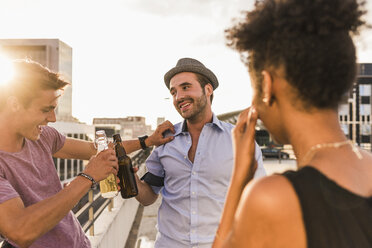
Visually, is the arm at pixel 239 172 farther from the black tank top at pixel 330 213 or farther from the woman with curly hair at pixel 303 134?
the black tank top at pixel 330 213

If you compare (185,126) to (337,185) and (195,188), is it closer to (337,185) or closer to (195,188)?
(195,188)

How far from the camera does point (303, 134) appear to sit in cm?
115

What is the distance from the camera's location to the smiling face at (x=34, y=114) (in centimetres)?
197

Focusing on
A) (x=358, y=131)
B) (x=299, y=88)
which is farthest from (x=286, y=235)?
(x=358, y=131)

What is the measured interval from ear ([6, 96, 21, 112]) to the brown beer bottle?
1211 millimetres

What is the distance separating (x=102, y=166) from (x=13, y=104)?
0.69 meters

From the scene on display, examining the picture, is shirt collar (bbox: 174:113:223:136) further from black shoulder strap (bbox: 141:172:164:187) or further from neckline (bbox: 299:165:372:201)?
neckline (bbox: 299:165:372:201)

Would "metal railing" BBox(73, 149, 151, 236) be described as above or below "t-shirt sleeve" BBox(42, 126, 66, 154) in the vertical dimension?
below

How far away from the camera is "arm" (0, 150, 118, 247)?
1.66 meters

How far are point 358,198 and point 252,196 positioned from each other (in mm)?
339

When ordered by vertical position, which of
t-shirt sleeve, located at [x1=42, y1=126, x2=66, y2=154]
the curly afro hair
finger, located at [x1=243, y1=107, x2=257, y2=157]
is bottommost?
t-shirt sleeve, located at [x1=42, y1=126, x2=66, y2=154]

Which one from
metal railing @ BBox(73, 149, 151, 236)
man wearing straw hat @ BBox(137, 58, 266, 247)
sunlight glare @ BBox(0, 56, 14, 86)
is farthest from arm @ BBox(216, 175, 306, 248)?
metal railing @ BBox(73, 149, 151, 236)

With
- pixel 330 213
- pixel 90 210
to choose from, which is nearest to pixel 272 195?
pixel 330 213

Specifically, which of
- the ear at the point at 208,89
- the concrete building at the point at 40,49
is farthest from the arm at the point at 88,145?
the concrete building at the point at 40,49
